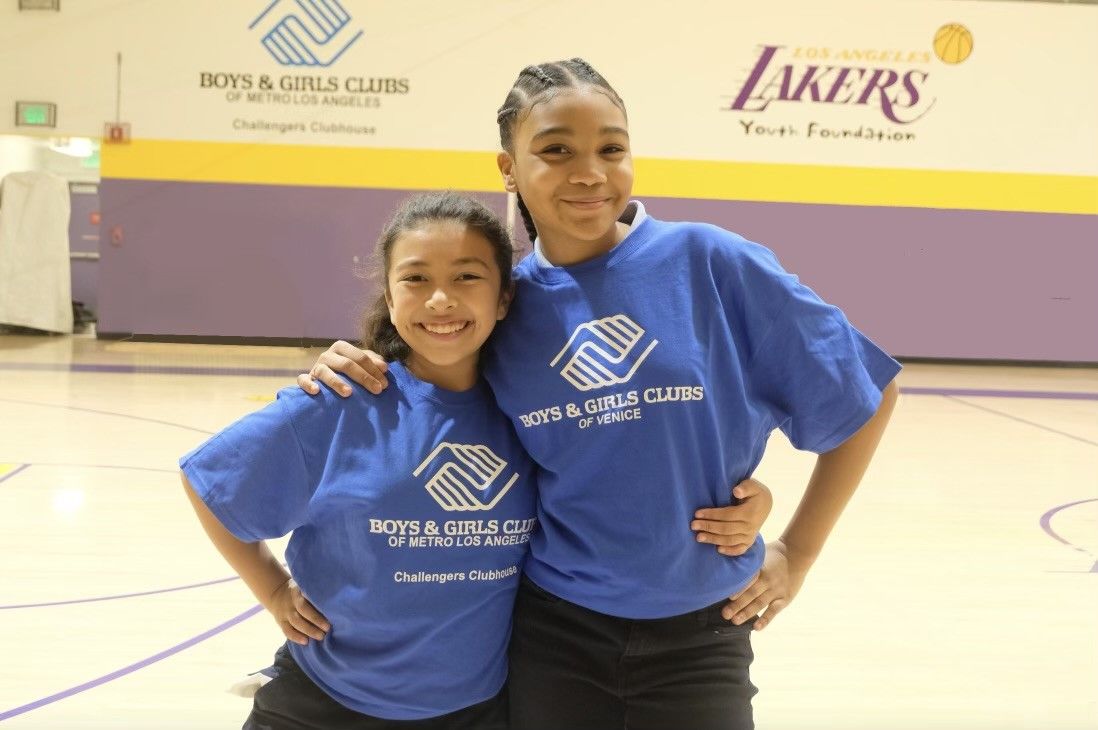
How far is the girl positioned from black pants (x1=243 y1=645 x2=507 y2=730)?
0.05 metres

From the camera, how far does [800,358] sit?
1492 mm

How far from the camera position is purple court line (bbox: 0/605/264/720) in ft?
7.99

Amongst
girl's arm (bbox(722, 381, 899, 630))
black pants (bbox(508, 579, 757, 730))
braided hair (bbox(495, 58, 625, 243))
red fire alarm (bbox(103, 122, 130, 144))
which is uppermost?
red fire alarm (bbox(103, 122, 130, 144))

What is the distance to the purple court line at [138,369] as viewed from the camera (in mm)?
8000

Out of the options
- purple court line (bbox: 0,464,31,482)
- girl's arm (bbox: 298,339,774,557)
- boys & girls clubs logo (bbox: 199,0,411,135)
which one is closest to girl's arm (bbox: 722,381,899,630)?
girl's arm (bbox: 298,339,774,557)

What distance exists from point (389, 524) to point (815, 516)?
0.62 m

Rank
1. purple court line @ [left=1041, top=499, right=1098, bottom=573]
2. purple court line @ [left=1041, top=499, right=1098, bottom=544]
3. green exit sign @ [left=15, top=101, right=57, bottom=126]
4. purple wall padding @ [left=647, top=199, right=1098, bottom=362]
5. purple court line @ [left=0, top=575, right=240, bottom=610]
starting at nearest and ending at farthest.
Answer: purple court line @ [left=0, top=575, right=240, bottom=610], purple court line @ [left=1041, top=499, right=1098, bottom=573], purple court line @ [left=1041, top=499, right=1098, bottom=544], green exit sign @ [left=15, top=101, right=57, bottom=126], purple wall padding @ [left=647, top=199, right=1098, bottom=362]

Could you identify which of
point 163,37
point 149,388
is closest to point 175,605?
point 149,388

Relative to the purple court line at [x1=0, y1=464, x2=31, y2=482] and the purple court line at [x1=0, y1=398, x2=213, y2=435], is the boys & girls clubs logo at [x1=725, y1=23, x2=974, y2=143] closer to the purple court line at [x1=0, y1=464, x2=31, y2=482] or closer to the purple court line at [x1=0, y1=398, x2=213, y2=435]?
the purple court line at [x1=0, y1=398, x2=213, y2=435]

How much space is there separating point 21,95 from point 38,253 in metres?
1.38

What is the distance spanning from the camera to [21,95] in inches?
382

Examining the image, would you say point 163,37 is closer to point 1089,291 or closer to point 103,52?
point 103,52

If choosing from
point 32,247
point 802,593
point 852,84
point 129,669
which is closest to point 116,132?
point 32,247

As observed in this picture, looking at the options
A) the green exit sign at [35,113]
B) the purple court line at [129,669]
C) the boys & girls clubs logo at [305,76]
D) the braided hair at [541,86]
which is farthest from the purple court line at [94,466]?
the green exit sign at [35,113]
